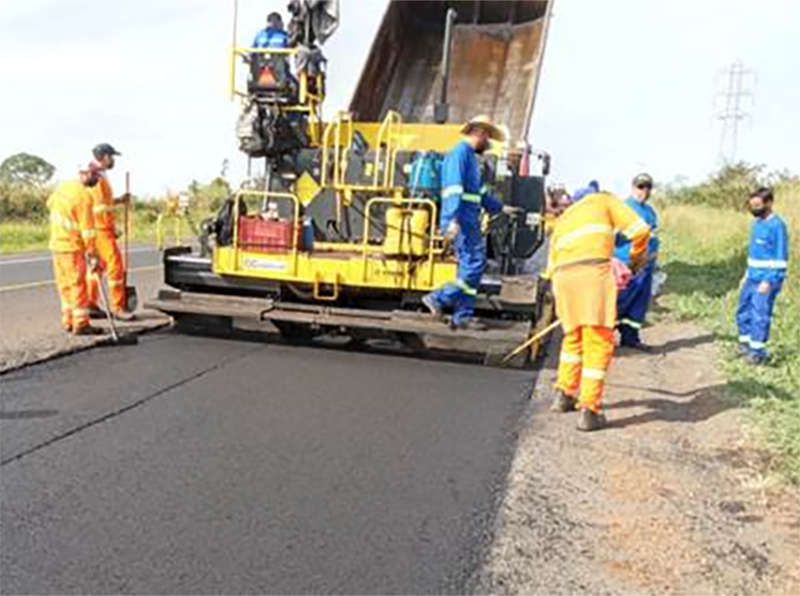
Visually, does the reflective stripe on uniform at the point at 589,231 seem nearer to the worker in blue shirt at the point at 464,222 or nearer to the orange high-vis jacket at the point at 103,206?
the worker in blue shirt at the point at 464,222

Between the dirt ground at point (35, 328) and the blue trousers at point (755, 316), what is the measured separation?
511 cm

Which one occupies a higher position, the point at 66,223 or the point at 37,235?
the point at 66,223

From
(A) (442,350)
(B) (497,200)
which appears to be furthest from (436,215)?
(A) (442,350)

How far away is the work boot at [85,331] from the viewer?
6.93 m

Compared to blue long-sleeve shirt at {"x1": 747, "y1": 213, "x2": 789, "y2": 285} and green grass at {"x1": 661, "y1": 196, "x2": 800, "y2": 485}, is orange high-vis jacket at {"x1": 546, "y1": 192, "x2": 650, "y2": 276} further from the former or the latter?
blue long-sleeve shirt at {"x1": 747, "y1": 213, "x2": 789, "y2": 285}

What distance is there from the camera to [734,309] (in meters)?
9.89

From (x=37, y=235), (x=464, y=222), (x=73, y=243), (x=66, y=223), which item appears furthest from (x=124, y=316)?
(x=37, y=235)

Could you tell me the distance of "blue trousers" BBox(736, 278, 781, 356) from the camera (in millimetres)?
7078

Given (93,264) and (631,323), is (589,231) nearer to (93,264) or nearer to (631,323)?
(631,323)

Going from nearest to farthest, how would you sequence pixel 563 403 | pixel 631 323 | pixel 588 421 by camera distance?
pixel 588 421, pixel 563 403, pixel 631 323

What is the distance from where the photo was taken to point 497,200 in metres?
6.90

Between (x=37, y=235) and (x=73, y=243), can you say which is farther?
(x=37, y=235)

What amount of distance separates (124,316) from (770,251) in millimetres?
5700

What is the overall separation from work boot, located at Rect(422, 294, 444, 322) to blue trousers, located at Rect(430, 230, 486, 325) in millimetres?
20
